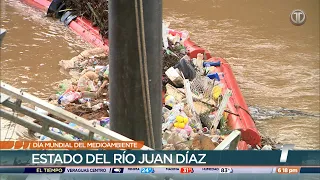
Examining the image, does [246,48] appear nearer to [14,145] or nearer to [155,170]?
[155,170]

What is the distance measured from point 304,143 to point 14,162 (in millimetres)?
4148

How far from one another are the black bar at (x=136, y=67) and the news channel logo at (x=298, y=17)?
7.55 metres

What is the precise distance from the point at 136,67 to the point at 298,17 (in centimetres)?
861

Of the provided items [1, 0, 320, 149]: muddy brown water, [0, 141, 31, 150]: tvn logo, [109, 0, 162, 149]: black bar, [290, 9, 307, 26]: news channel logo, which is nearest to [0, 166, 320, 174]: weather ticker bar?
[0, 141, 31, 150]: tvn logo

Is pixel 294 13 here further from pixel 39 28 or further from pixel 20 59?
pixel 20 59

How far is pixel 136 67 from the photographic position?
3.15 m

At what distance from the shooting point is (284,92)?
7277mm

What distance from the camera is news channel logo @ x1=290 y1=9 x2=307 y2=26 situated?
10.3 metres

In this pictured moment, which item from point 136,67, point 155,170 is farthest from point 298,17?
point 155,170

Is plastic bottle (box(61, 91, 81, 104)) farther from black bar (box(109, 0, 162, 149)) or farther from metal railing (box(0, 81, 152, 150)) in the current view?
metal railing (box(0, 81, 152, 150))

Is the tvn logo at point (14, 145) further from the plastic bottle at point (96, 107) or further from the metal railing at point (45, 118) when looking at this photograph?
the plastic bottle at point (96, 107)

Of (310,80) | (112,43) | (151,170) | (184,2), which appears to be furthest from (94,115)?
(184,2)

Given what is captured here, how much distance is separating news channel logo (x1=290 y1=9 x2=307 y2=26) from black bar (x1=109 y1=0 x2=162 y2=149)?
755cm

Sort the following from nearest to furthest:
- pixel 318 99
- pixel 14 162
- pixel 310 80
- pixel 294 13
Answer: pixel 14 162, pixel 318 99, pixel 310 80, pixel 294 13
